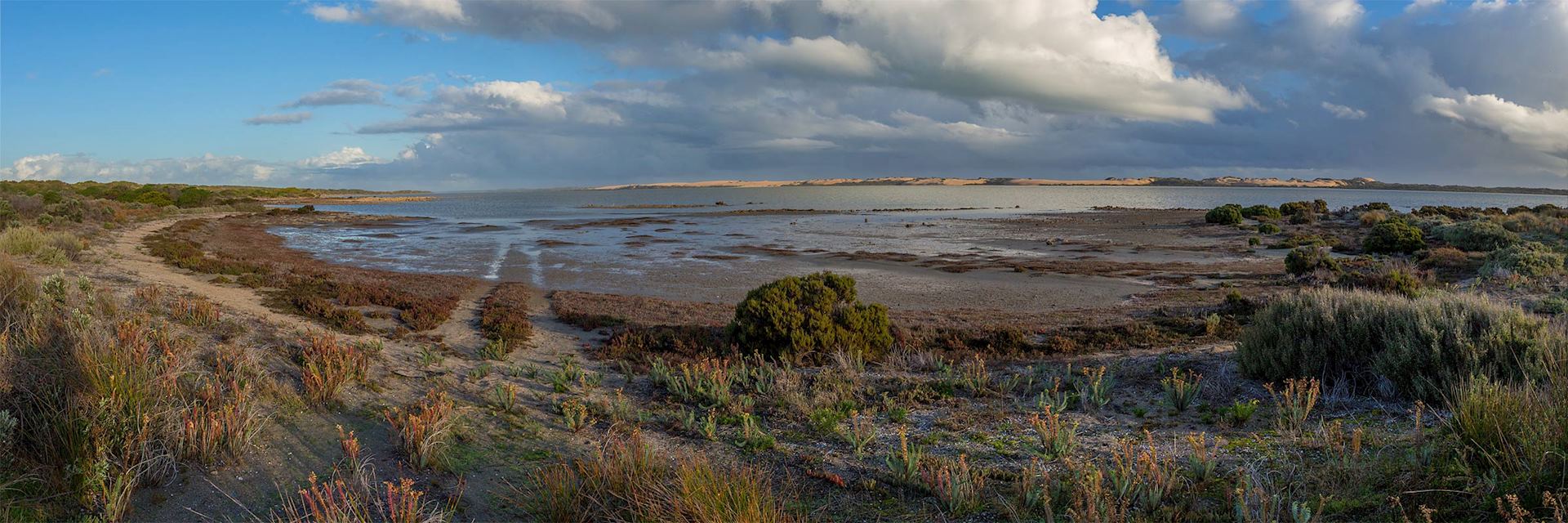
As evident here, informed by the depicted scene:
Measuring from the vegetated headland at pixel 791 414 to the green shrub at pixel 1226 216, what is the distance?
3867 centimetres

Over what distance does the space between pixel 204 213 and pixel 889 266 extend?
64908 millimetres

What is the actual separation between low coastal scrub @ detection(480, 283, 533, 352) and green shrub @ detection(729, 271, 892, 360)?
155 inches

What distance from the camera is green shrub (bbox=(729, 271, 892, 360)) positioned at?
36.3 feet

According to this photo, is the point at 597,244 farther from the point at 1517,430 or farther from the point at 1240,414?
the point at 1517,430

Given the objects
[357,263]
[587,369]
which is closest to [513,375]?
[587,369]

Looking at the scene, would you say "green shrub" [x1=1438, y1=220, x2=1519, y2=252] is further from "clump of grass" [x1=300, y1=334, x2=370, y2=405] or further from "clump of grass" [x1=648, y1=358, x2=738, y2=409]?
"clump of grass" [x1=300, y1=334, x2=370, y2=405]

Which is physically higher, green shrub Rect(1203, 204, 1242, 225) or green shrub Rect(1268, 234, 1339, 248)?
green shrub Rect(1203, 204, 1242, 225)

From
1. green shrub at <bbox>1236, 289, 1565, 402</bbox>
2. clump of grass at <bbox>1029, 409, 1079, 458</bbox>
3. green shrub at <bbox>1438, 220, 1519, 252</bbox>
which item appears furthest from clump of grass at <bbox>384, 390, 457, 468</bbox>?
green shrub at <bbox>1438, 220, 1519, 252</bbox>

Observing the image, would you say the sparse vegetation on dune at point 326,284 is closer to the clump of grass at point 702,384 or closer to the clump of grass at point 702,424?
the clump of grass at point 702,384

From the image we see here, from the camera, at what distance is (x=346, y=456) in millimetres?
5730

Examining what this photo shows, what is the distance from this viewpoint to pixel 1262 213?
53.2m

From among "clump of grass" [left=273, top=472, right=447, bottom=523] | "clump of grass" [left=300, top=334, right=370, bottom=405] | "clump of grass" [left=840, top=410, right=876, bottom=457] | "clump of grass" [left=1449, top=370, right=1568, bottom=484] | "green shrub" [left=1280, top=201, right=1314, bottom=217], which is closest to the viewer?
"clump of grass" [left=1449, top=370, right=1568, bottom=484]

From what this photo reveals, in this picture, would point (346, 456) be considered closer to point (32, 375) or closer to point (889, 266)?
point (32, 375)

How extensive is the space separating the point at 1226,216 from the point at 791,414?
50566 mm
